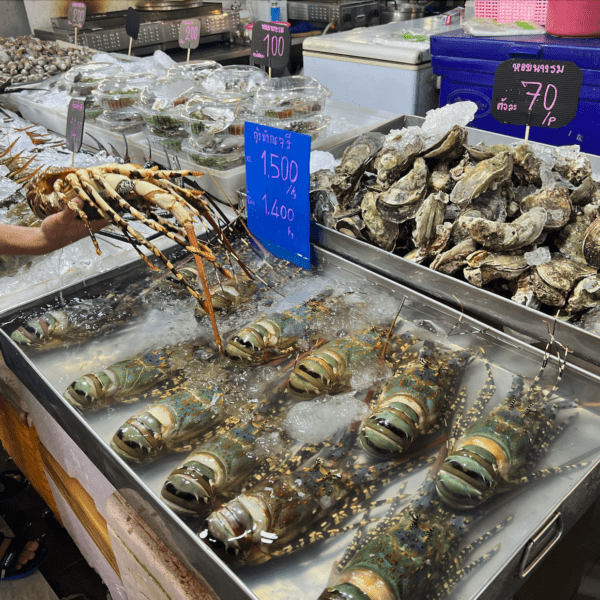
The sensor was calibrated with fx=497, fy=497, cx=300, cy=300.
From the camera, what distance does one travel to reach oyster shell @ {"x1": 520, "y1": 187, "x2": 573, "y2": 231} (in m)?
1.26

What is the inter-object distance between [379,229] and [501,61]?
1809 mm

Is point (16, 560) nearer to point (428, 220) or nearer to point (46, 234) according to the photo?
point (46, 234)

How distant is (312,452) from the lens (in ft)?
3.13

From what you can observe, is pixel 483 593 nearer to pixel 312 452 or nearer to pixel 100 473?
pixel 312 452

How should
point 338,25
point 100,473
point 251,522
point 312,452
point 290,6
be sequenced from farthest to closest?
1. point 290,6
2. point 338,25
3. point 100,473
4. point 312,452
5. point 251,522

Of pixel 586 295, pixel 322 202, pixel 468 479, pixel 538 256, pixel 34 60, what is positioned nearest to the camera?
pixel 468 479

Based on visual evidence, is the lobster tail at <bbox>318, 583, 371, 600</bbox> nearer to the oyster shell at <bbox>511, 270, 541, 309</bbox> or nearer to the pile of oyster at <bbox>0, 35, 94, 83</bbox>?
the oyster shell at <bbox>511, 270, 541, 309</bbox>

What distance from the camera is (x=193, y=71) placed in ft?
8.32

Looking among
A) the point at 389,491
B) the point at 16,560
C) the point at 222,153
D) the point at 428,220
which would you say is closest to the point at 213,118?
the point at 222,153

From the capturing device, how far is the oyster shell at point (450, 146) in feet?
4.71

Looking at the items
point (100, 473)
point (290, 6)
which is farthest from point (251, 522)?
point (290, 6)

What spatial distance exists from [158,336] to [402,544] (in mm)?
759

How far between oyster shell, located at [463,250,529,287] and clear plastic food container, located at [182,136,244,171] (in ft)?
3.21

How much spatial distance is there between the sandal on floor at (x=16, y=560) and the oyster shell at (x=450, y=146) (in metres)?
2.02
